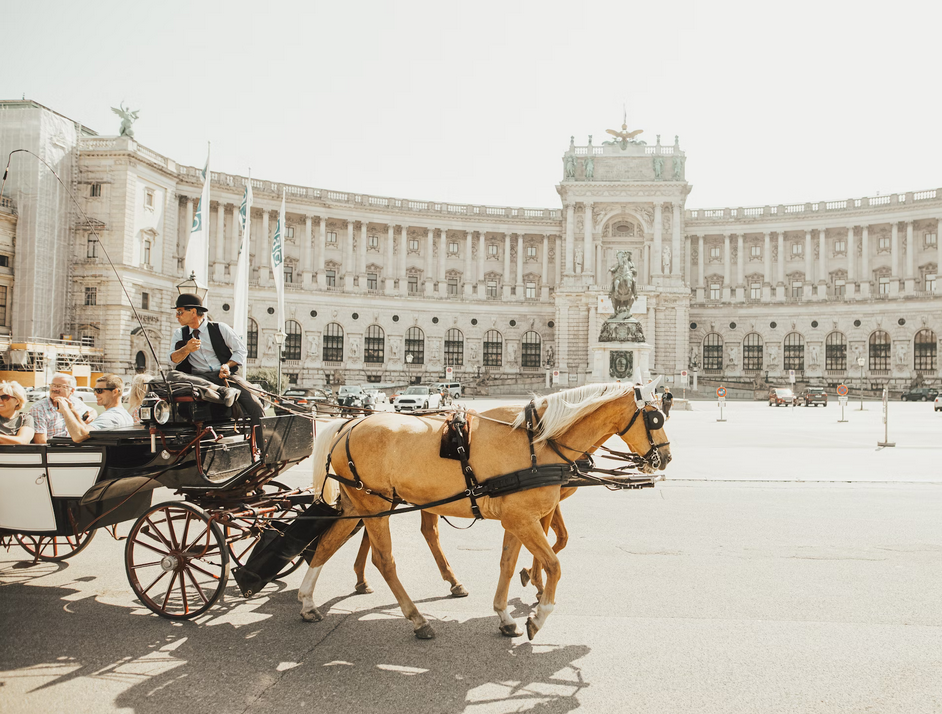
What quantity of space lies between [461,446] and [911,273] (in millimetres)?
72030

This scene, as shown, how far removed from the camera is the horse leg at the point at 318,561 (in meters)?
5.85

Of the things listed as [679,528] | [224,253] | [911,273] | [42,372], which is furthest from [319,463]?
[911,273]

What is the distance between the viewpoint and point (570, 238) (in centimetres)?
6706

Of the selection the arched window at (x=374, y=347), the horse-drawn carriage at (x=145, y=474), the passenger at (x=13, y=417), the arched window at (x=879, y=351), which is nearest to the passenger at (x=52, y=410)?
the passenger at (x=13, y=417)

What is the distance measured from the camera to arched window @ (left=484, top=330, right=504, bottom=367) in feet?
226

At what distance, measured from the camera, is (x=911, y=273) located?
2514 inches

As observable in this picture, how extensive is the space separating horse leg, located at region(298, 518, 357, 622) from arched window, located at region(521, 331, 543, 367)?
6311 centimetres

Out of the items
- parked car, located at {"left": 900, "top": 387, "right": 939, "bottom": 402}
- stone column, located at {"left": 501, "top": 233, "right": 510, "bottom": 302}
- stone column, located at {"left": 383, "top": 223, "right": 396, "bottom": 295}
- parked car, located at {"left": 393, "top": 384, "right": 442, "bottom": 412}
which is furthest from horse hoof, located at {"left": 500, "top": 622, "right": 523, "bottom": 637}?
stone column, located at {"left": 501, "top": 233, "right": 510, "bottom": 302}

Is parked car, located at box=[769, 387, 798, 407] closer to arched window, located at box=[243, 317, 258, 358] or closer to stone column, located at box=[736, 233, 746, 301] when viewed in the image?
stone column, located at box=[736, 233, 746, 301]

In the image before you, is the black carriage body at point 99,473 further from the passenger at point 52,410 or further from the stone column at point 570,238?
the stone column at point 570,238

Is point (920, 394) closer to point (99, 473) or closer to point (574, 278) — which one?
point (574, 278)

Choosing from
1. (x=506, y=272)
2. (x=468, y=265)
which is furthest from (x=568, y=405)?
(x=506, y=272)

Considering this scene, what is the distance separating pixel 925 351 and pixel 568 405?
70.1 metres

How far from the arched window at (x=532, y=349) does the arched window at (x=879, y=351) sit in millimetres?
31225
